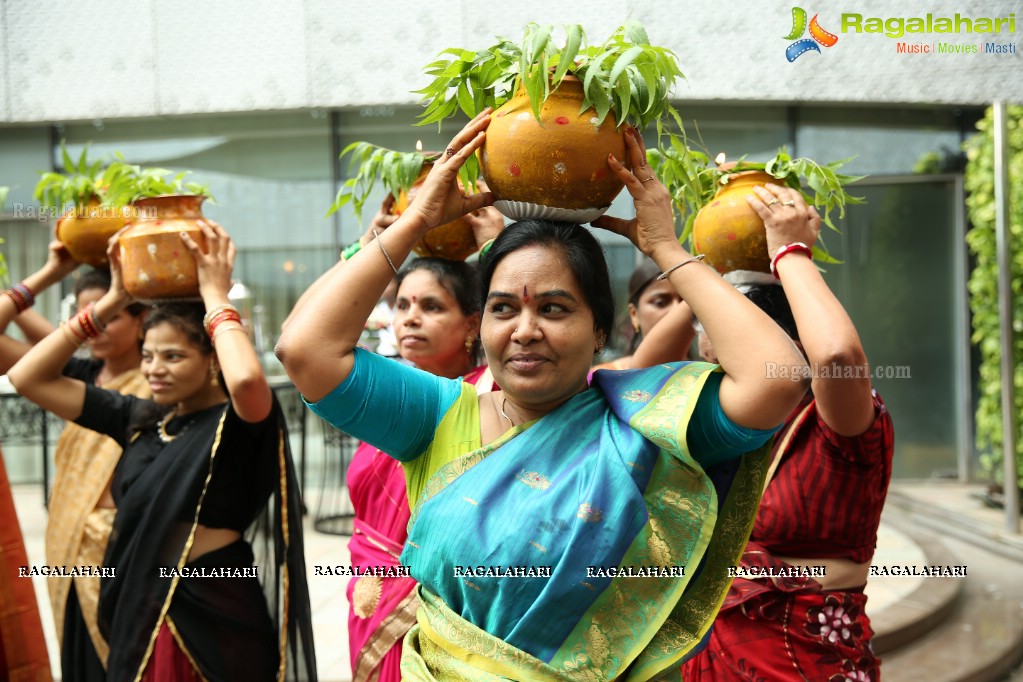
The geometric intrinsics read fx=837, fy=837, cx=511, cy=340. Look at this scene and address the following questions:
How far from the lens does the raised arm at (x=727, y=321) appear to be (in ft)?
4.90

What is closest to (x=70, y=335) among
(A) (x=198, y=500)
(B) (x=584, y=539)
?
(A) (x=198, y=500)

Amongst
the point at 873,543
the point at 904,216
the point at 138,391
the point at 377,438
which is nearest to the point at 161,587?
the point at 138,391

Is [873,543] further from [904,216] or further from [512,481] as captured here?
[904,216]

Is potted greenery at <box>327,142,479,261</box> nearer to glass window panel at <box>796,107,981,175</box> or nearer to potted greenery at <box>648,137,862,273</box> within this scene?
potted greenery at <box>648,137,862,273</box>

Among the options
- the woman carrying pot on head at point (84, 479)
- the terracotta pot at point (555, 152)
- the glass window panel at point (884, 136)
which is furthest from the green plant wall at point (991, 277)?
the woman carrying pot on head at point (84, 479)

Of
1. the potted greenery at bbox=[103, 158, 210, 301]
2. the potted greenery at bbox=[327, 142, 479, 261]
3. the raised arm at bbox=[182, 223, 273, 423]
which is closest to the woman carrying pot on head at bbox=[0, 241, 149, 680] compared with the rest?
the potted greenery at bbox=[103, 158, 210, 301]

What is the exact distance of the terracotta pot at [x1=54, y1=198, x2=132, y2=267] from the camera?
309 cm

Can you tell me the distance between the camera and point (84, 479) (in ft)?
11.2

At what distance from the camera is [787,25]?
11.5 ft

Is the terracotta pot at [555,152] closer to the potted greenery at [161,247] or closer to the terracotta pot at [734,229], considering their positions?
the terracotta pot at [734,229]

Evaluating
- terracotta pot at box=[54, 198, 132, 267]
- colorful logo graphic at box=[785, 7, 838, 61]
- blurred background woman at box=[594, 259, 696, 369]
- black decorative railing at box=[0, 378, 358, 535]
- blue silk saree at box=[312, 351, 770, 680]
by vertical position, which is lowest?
black decorative railing at box=[0, 378, 358, 535]

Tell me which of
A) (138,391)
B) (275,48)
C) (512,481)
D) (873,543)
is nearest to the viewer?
(512,481)

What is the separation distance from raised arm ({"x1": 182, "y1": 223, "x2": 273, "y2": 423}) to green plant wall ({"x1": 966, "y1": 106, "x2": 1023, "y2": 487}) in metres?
5.38

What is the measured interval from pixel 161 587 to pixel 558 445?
1.69 m
